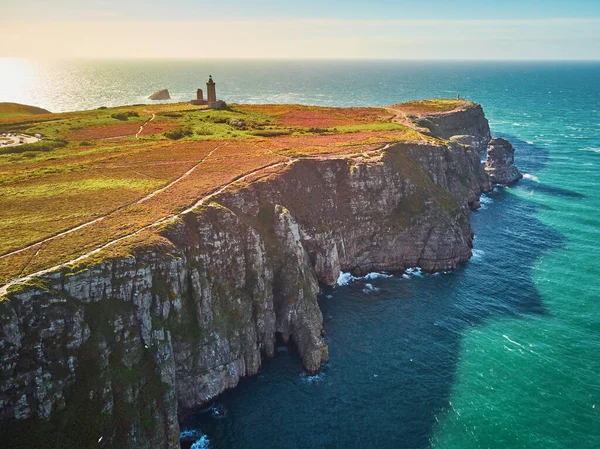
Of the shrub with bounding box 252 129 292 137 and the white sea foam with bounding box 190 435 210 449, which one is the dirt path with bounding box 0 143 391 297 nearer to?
the shrub with bounding box 252 129 292 137

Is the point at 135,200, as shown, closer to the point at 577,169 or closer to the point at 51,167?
the point at 51,167

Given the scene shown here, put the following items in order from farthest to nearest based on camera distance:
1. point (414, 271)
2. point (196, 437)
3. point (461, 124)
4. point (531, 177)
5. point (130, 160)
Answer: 1. point (461, 124)
2. point (531, 177)
3. point (414, 271)
4. point (130, 160)
5. point (196, 437)

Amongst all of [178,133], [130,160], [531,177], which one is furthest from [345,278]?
[531,177]

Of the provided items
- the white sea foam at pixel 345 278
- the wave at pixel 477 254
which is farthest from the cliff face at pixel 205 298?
the wave at pixel 477 254

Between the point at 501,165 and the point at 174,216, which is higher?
the point at 174,216

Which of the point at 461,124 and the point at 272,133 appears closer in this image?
the point at 272,133

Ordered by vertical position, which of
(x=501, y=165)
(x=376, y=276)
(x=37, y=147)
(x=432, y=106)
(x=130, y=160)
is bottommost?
(x=376, y=276)

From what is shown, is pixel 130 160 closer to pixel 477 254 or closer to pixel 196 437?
pixel 196 437
